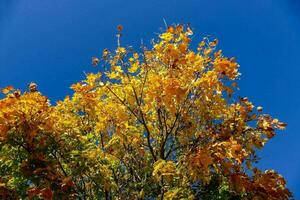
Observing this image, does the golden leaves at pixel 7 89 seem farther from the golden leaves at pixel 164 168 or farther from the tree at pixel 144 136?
the golden leaves at pixel 164 168

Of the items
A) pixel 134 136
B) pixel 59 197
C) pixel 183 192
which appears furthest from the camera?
pixel 134 136

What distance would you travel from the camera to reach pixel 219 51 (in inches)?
516

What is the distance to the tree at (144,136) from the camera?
11.7 meters

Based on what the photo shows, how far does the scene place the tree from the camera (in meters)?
11.7

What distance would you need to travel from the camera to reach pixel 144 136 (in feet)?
47.7

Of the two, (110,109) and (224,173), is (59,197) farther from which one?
(224,173)

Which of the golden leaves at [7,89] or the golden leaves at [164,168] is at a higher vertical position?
the golden leaves at [7,89]

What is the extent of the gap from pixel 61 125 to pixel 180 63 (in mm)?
3769

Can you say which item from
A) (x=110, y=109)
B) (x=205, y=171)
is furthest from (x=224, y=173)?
(x=110, y=109)

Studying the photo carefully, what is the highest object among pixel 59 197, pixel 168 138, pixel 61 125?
pixel 168 138

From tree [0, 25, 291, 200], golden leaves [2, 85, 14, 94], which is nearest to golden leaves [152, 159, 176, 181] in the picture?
tree [0, 25, 291, 200]

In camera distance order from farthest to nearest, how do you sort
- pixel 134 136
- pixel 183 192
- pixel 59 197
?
pixel 134 136, pixel 183 192, pixel 59 197

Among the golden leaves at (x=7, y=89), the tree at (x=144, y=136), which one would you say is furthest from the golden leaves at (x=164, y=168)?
the golden leaves at (x=7, y=89)

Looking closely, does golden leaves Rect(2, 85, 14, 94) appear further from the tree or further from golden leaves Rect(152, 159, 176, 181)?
golden leaves Rect(152, 159, 176, 181)
